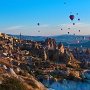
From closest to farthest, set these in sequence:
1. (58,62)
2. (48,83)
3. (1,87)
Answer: (1,87) < (48,83) < (58,62)

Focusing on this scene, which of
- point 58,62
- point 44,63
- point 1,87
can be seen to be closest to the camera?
point 1,87

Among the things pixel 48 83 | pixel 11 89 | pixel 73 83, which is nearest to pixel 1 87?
pixel 11 89

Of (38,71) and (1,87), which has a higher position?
(1,87)

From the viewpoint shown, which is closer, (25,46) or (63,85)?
(63,85)

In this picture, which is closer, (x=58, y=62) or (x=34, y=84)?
(x=34, y=84)

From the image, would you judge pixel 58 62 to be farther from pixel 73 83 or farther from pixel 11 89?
pixel 11 89

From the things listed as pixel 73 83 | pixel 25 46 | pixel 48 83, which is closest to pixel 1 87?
pixel 48 83

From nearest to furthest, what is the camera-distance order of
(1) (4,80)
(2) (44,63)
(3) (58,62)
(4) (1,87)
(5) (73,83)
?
(4) (1,87)
(1) (4,80)
(5) (73,83)
(2) (44,63)
(3) (58,62)

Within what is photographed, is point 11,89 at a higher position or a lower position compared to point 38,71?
higher

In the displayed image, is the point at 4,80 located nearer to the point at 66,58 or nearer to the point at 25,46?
the point at 66,58
